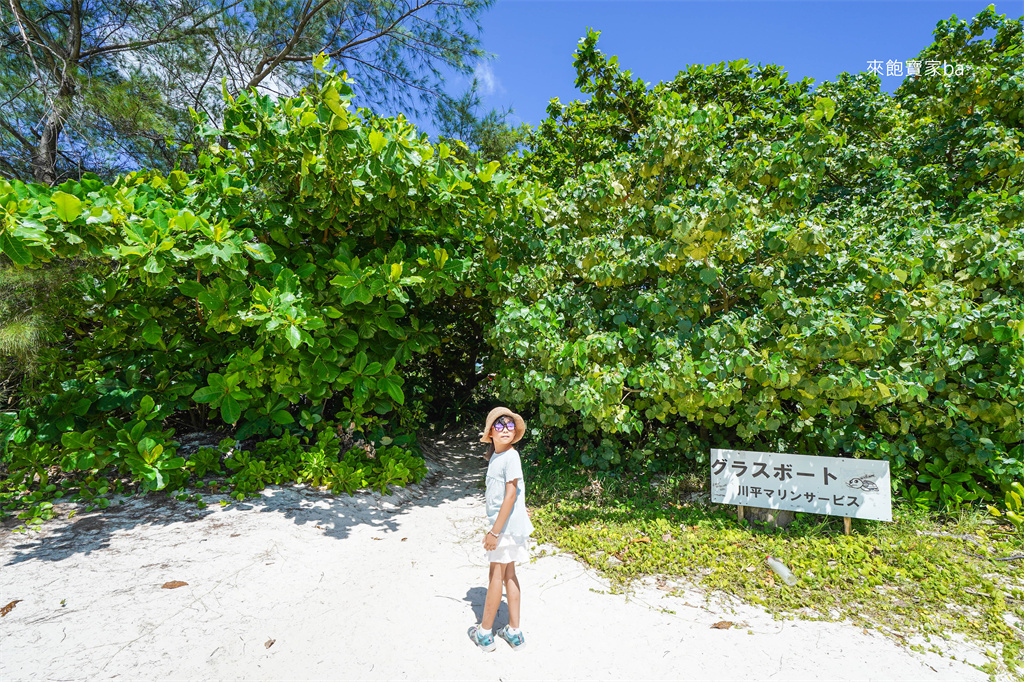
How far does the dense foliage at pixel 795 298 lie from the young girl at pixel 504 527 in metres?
1.23

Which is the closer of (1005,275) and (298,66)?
(1005,275)

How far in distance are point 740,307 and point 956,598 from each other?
8.08 feet

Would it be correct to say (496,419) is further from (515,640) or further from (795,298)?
(795,298)

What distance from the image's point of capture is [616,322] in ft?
14.8

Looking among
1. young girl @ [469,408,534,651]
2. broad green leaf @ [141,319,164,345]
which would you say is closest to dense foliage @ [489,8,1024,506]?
young girl @ [469,408,534,651]

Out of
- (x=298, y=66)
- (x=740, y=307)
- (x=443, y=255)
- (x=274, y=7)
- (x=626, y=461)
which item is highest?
(x=274, y=7)

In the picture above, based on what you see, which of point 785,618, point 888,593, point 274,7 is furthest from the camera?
point 274,7

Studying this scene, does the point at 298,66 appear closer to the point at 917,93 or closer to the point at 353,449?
the point at 353,449

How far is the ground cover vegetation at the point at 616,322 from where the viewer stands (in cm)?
345

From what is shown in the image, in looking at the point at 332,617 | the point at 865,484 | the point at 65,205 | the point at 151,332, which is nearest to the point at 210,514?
the point at 151,332

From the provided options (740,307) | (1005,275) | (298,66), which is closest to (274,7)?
(298,66)

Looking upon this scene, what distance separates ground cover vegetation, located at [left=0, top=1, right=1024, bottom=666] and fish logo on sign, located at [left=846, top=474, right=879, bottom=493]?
357mm

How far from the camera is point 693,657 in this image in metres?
2.55

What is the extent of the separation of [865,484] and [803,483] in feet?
1.30
